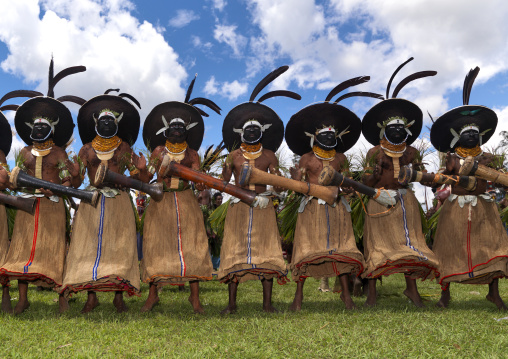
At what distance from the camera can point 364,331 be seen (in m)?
3.85

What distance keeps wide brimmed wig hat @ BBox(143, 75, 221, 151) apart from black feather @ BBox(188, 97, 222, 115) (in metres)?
0.17

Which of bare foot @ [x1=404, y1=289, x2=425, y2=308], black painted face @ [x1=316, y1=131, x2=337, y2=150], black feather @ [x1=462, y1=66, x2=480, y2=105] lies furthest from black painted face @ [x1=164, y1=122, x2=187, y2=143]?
black feather @ [x1=462, y1=66, x2=480, y2=105]

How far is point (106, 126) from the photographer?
4996 millimetres

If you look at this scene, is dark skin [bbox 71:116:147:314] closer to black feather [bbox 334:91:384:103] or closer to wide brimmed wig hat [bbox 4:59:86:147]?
wide brimmed wig hat [bbox 4:59:86:147]

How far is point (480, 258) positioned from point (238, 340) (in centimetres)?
335

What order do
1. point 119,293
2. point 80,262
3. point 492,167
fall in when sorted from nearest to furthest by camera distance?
point 80,262, point 119,293, point 492,167

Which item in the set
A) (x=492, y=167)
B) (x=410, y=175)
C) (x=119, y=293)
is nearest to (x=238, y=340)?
(x=119, y=293)

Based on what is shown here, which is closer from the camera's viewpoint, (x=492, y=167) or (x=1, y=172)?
(x=1, y=172)

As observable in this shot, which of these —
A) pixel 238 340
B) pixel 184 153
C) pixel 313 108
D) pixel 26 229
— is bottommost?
pixel 238 340

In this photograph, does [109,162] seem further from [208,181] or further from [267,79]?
[267,79]

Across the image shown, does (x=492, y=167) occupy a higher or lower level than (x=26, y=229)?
higher

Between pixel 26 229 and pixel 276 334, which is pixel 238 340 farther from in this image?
pixel 26 229

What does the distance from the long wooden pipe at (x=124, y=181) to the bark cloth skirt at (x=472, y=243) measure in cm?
369

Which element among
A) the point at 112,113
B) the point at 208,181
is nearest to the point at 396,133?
the point at 208,181
